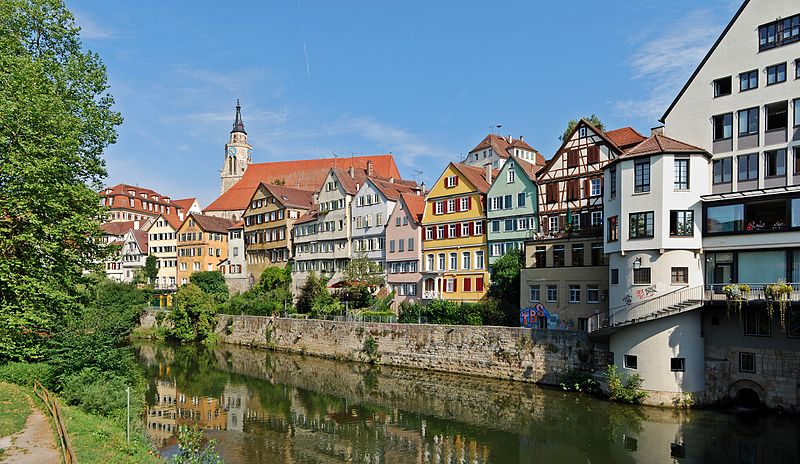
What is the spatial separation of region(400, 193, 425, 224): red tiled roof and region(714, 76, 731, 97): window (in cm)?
2598

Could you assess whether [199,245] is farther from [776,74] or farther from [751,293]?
[776,74]

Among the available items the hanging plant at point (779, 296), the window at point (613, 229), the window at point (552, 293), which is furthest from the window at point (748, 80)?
the window at point (552, 293)

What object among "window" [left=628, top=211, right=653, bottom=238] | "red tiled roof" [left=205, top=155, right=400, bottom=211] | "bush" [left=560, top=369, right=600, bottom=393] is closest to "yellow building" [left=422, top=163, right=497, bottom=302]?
"bush" [left=560, top=369, right=600, bottom=393]

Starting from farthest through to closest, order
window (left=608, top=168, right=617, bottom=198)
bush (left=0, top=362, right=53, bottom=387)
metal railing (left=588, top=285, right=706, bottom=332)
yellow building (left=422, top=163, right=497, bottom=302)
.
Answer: yellow building (left=422, top=163, right=497, bottom=302), window (left=608, top=168, right=617, bottom=198), metal railing (left=588, top=285, right=706, bottom=332), bush (left=0, top=362, right=53, bottom=387)

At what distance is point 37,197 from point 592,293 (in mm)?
27047

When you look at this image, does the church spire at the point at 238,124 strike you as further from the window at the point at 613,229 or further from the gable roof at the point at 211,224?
the window at the point at 613,229

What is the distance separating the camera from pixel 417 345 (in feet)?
123

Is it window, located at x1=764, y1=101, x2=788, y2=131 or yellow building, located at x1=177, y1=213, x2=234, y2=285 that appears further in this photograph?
yellow building, located at x1=177, y1=213, x2=234, y2=285

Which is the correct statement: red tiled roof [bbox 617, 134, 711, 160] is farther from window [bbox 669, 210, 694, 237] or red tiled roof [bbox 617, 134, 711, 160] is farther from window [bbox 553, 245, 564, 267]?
window [bbox 553, 245, 564, 267]

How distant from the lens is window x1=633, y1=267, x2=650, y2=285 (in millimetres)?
26469

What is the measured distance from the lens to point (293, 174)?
94.2 meters

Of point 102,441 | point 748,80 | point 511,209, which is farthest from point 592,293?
point 102,441

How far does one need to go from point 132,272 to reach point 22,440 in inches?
2986

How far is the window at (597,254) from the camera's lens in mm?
33000
